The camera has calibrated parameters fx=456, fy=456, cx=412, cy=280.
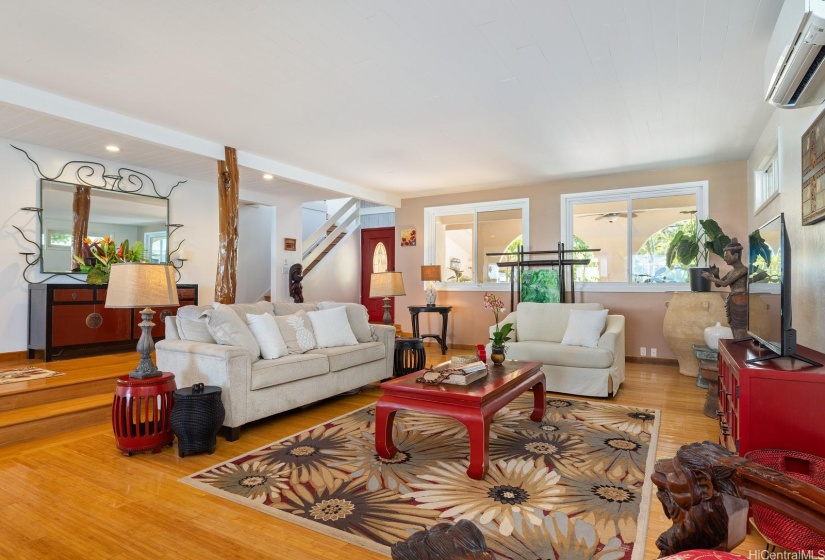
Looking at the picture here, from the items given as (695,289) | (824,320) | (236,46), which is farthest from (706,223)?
(236,46)

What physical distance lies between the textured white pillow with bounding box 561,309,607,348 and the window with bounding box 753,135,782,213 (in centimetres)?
182

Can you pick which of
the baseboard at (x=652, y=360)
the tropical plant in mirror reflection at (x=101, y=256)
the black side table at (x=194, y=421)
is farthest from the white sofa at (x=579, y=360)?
the tropical plant in mirror reflection at (x=101, y=256)

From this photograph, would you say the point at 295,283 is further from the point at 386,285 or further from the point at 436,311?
the point at 386,285

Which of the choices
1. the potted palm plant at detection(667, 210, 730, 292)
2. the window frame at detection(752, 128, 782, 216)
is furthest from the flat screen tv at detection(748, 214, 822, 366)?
the potted palm plant at detection(667, 210, 730, 292)

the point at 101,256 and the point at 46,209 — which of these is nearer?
the point at 46,209

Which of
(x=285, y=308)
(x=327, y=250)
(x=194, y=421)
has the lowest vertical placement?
(x=194, y=421)

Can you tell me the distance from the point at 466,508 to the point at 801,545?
49.1 inches

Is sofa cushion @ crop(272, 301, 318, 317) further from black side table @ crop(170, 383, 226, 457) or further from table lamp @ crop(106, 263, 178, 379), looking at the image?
black side table @ crop(170, 383, 226, 457)

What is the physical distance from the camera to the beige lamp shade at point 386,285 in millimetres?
5312

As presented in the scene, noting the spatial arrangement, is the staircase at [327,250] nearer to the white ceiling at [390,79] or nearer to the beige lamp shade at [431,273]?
the beige lamp shade at [431,273]

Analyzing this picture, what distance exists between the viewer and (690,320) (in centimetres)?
517

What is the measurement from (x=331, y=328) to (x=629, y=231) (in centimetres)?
436

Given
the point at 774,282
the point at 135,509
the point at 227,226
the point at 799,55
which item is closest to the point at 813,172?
the point at 774,282

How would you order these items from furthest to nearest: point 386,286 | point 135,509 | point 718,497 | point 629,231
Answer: point 629,231
point 386,286
point 135,509
point 718,497
